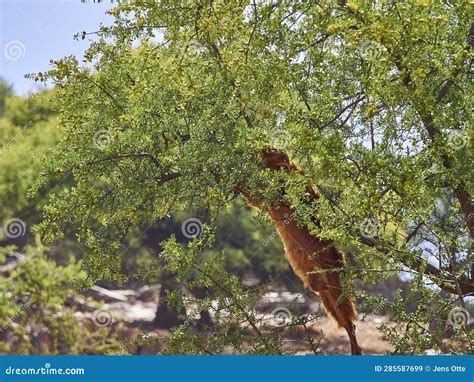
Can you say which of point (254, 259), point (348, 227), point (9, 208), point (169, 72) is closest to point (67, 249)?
point (9, 208)

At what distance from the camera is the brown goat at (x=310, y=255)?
969 centimetres

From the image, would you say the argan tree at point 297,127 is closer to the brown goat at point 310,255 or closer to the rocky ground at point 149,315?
the brown goat at point 310,255

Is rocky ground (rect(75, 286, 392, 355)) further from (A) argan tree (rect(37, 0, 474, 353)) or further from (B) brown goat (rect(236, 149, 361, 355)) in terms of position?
(A) argan tree (rect(37, 0, 474, 353))

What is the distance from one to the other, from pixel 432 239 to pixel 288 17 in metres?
3.29

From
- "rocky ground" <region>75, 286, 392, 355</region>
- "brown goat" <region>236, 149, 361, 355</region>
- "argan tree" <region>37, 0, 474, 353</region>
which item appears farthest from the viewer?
"rocky ground" <region>75, 286, 392, 355</region>

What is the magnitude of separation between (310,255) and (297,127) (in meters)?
2.63

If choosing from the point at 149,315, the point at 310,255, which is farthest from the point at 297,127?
the point at 149,315

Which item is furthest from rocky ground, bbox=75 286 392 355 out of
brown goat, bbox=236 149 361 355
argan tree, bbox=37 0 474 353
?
argan tree, bbox=37 0 474 353

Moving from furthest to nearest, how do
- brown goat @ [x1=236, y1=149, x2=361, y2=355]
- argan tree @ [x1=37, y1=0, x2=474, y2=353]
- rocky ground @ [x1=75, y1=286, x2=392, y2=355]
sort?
rocky ground @ [x1=75, y1=286, x2=392, y2=355], brown goat @ [x1=236, y1=149, x2=361, y2=355], argan tree @ [x1=37, y1=0, x2=474, y2=353]

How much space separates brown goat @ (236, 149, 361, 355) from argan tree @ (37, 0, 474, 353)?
0.34m

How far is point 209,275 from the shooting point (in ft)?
32.2

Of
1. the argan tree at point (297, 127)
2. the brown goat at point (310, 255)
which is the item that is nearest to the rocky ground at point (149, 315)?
the brown goat at point (310, 255)

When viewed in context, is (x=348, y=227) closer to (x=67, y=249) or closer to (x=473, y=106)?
(x=473, y=106)

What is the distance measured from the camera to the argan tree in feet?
24.8
